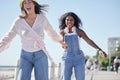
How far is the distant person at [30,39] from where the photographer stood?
19.7 ft

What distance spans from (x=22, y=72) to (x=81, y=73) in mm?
2610

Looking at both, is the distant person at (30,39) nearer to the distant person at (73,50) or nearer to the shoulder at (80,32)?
the distant person at (73,50)

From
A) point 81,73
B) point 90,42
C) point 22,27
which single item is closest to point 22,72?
point 22,27

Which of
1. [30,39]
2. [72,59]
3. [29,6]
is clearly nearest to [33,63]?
[30,39]

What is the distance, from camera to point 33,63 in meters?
6.06

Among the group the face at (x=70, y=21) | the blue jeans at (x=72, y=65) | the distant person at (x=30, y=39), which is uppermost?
the face at (x=70, y=21)

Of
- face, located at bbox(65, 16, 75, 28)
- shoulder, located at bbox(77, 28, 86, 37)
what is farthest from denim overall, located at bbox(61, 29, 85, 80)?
face, located at bbox(65, 16, 75, 28)

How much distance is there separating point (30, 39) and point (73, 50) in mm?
Answer: 2635

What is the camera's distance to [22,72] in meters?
6.02

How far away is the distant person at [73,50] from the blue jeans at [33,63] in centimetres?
245

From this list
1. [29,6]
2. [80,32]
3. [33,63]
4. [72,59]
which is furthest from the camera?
[80,32]

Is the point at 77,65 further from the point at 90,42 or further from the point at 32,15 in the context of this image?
the point at 32,15

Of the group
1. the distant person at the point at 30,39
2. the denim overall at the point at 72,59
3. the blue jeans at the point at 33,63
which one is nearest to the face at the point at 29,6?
the distant person at the point at 30,39

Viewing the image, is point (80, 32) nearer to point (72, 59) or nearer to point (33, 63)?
point (72, 59)
